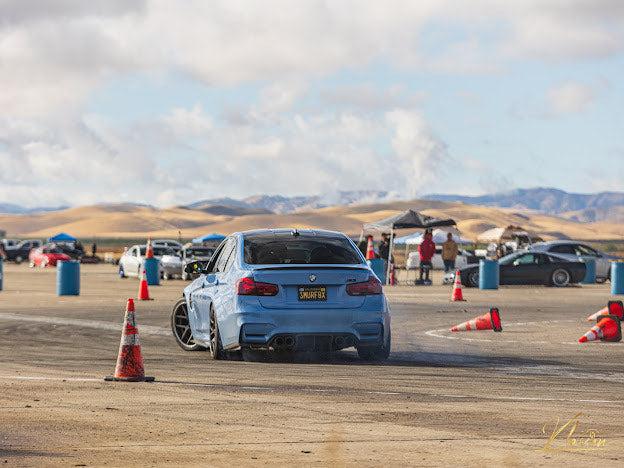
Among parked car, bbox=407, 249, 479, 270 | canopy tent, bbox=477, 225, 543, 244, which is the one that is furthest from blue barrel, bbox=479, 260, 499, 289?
canopy tent, bbox=477, 225, 543, 244

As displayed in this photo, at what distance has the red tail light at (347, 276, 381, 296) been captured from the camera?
15000 mm

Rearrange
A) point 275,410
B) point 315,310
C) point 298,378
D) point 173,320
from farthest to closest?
point 173,320 < point 315,310 < point 298,378 < point 275,410

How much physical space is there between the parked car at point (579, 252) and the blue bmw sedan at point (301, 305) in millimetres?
33476

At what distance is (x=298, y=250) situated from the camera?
1584 centimetres

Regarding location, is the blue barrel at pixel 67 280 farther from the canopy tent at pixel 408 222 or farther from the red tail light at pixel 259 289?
the red tail light at pixel 259 289

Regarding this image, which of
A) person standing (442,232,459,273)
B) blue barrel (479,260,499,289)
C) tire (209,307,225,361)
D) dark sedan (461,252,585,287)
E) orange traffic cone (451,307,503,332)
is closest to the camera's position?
tire (209,307,225,361)

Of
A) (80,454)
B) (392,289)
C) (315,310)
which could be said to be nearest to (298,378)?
(315,310)

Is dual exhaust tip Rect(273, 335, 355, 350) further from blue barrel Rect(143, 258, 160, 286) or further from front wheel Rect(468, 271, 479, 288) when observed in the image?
blue barrel Rect(143, 258, 160, 286)

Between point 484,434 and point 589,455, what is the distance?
1051 mm

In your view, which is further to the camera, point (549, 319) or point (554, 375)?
point (549, 319)

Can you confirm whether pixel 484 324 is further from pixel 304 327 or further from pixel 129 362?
pixel 129 362

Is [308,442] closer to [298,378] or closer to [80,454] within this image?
[80,454]

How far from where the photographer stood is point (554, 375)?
1405 cm

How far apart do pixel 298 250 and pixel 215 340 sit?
1479 millimetres
